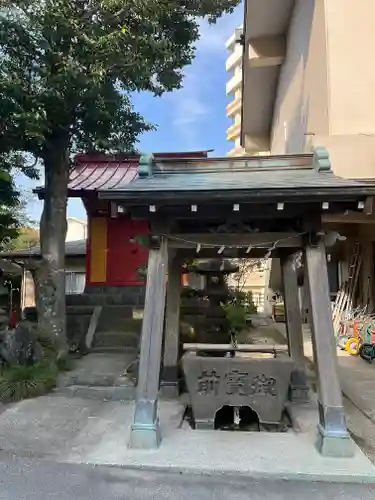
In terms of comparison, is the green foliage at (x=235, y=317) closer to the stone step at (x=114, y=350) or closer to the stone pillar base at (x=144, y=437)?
the stone step at (x=114, y=350)

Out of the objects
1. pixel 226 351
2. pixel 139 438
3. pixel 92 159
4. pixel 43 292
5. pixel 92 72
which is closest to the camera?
pixel 139 438

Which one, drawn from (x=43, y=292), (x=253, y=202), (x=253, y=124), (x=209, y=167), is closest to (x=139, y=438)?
(x=253, y=202)

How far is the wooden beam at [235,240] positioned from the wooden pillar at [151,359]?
0.21 m

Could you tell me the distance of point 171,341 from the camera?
22.6 ft

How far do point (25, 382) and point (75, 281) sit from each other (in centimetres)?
747

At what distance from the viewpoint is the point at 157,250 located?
516 centimetres

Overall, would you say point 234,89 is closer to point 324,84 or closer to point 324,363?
point 324,84

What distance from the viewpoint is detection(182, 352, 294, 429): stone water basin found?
540 cm

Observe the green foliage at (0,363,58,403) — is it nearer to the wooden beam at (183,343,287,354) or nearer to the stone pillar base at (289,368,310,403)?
the wooden beam at (183,343,287,354)

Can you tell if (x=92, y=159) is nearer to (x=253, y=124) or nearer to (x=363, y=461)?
(x=253, y=124)

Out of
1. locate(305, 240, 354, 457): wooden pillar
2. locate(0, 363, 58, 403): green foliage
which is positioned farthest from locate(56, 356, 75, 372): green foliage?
locate(305, 240, 354, 457): wooden pillar

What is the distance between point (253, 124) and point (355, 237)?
884cm

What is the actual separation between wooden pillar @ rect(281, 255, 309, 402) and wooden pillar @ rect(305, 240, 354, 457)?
1.98m

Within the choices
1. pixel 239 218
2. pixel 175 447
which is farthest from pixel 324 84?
pixel 175 447
